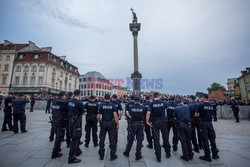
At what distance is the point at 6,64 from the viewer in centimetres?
3806

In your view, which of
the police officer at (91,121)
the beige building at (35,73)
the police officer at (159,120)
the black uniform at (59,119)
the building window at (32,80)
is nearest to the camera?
the black uniform at (59,119)

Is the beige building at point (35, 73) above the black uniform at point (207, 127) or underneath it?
above

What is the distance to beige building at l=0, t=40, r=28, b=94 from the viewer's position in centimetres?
3725

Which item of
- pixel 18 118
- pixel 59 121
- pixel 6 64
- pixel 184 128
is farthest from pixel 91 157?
pixel 6 64

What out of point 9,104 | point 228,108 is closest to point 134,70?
point 228,108

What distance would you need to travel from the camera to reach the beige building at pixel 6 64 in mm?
37250

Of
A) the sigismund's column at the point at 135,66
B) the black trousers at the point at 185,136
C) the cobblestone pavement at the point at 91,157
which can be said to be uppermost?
the sigismund's column at the point at 135,66

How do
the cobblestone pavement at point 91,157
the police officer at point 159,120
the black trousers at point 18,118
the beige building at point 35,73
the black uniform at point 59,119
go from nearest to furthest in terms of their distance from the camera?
the cobblestone pavement at point 91,157 < the black uniform at point 59,119 < the police officer at point 159,120 < the black trousers at point 18,118 < the beige building at point 35,73

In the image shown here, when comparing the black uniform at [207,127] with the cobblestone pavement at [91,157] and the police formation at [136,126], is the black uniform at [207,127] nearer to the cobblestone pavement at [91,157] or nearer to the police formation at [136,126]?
the police formation at [136,126]

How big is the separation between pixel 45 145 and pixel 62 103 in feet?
7.10

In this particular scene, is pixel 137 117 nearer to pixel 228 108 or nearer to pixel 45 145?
pixel 45 145

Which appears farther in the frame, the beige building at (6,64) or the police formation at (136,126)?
the beige building at (6,64)

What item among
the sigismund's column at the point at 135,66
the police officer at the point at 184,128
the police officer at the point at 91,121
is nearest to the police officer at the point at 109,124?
the police officer at the point at 91,121

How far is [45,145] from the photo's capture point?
18.7 ft
